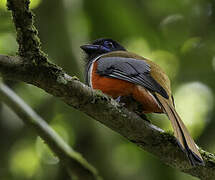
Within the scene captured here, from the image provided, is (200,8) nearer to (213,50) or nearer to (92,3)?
(213,50)

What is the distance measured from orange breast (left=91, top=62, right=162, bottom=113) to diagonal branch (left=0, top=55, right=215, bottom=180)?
622 mm

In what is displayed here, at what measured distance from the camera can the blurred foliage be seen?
16.9 feet

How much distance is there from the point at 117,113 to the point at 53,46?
9.63 ft

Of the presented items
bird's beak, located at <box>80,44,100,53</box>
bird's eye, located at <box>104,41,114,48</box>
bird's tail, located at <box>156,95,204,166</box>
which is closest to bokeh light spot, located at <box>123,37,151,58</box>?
bird's eye, located at <box>104,41,114,48</box>

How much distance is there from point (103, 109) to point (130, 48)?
3758 mm

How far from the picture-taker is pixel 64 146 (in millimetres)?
3797

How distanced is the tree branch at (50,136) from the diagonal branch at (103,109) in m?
0.88

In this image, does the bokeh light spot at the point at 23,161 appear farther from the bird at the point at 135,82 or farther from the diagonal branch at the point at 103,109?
the diagonal branch at the point at 103,109

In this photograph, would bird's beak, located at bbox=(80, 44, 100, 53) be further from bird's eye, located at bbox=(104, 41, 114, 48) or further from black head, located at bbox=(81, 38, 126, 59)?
bird's eye, located at bbox=(104, 41, 114, 48)

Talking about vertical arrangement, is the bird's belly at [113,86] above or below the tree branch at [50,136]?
above

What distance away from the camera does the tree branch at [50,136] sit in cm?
372

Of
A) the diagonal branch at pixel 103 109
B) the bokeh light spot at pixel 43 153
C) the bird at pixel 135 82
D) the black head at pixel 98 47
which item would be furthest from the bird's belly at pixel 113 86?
the bokeh light spot at pixel 43 153

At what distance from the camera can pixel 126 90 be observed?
3.78 m

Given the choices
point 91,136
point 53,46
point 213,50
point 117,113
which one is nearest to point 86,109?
point 117,113
